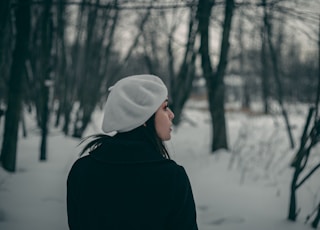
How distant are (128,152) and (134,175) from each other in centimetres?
10

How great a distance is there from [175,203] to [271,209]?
8.72 ft

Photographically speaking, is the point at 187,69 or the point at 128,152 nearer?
the point at 128,152

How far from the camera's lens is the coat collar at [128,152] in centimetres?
125

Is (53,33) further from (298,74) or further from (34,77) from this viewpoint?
(298,74)

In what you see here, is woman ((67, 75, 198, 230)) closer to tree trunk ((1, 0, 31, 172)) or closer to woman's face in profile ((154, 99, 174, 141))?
woman's face in profile ((154, 99, 174, 141))

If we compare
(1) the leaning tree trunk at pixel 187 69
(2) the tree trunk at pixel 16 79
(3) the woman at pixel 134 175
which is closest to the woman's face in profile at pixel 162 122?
(3) the woman at pixel 134 175

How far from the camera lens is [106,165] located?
4.21 feet

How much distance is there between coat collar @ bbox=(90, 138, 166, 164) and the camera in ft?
4.11

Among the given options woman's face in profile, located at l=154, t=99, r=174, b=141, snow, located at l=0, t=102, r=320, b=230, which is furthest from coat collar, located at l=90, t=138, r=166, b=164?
snow, located at l=0, t=102, r=320, b=230

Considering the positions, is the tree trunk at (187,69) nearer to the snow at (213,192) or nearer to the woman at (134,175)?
the snow at (213,192)

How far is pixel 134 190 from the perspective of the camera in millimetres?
1249

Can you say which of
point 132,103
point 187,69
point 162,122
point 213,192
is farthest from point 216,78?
point 132,103

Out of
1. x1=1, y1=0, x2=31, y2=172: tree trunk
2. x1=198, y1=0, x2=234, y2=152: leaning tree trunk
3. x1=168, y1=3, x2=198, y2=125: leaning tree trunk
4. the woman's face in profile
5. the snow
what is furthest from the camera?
x1=168, y1=3, x2=198, y2=125: leaning tree trunk

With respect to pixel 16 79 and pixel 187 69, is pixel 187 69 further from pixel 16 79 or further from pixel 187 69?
pixel 16 79
